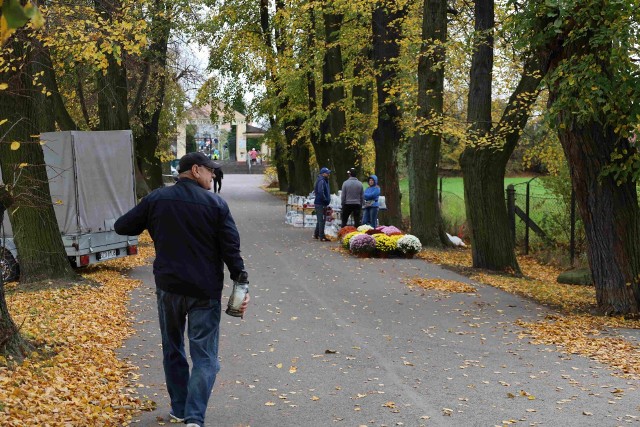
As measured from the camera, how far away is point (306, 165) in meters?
46.1

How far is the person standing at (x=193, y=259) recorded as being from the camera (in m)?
6.53

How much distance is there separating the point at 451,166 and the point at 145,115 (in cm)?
3411

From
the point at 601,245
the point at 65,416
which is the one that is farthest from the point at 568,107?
the point at 65,416

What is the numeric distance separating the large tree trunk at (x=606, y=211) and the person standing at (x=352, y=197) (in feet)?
39.5

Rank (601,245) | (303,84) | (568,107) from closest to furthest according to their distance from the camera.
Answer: (568,107), (601,245), (303,84)

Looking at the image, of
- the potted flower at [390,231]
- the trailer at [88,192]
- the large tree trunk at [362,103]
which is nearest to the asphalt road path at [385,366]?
the trailer at [88,192]

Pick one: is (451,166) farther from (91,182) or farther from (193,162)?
(193,162)

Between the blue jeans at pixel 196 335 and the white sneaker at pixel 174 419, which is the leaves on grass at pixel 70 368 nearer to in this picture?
the white sneaker at pixel 174 419

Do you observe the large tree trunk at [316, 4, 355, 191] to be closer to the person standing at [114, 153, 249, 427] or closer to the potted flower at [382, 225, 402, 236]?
the potted flower at [382, 225, 402, 236]

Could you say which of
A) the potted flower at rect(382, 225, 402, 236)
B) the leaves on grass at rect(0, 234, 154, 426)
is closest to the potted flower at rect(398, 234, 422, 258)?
the potted flower at rect(382, 225, 402, 236)

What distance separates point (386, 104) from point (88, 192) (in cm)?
998

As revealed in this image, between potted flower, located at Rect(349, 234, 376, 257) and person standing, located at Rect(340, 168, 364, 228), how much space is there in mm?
3986

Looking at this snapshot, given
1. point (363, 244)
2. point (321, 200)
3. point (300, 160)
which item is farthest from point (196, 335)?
point (300, 160)

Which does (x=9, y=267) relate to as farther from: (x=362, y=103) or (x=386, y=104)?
(x=362, y=103)
